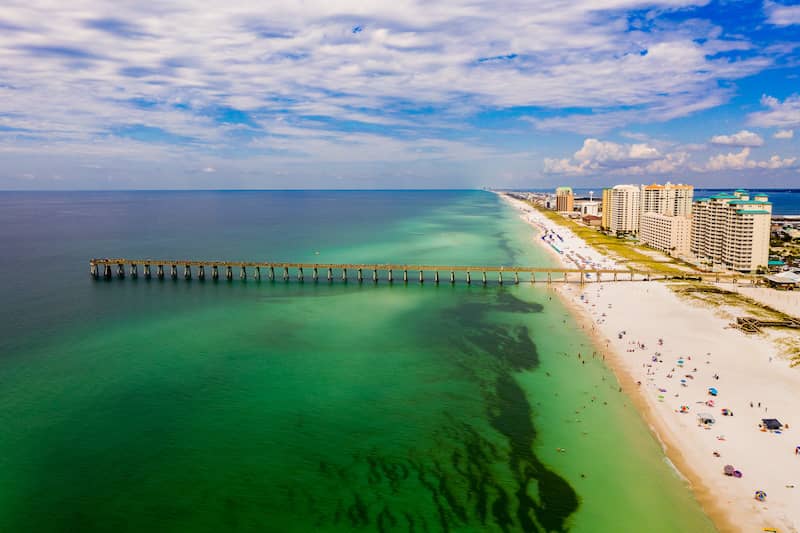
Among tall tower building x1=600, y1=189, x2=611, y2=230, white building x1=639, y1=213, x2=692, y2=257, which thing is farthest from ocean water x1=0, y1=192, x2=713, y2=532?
tall tower building x1=600, y1=189, x2=611, y2=230

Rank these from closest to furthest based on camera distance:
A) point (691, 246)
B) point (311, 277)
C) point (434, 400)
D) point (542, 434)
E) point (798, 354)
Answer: point (542, 434)
point (434, 400)
point (798, 354)
point (311, 277)
point (691, 246)

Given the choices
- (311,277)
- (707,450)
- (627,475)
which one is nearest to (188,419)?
(627,475)

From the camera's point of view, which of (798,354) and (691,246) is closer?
(798,354)

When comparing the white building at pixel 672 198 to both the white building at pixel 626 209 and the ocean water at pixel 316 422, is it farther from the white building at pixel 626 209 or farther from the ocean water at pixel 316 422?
the ocean water at pixel 316 422

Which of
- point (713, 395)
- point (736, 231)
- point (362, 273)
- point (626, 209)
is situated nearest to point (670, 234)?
point (736, 231)

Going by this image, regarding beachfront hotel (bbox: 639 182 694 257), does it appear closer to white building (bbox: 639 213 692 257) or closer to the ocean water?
white building (bbox: 639 213 692 257)

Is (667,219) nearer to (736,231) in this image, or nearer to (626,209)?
(736,231)

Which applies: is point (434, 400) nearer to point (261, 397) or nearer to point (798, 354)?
point (261, 397)
